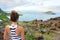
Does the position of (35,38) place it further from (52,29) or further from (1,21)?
(1,21)

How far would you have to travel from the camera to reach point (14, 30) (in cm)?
387

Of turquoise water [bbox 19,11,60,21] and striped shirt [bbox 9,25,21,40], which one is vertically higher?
turquoise water [bbox 19,11,60,21]

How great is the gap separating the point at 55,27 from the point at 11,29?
2.61 meters

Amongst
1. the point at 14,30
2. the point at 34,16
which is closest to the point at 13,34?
the point at 14,30

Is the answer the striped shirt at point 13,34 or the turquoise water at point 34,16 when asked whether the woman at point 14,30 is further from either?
the turquoise water at point 34,16

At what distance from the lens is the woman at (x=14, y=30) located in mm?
3852

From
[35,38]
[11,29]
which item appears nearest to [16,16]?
[11,29]

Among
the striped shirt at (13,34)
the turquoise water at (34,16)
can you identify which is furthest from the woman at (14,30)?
the turquoise water at (34,16)

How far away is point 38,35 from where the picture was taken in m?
6.27

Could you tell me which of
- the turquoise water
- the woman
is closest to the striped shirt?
the woman

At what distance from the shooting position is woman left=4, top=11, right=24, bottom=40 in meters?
3.85

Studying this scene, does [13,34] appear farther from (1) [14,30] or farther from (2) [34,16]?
(2) [34,16]

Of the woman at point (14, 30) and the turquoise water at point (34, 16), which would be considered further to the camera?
the turquoise water at point (34, 16)

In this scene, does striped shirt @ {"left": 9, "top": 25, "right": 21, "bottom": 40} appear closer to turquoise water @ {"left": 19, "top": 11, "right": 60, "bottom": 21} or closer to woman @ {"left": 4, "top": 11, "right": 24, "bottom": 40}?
woman @ {"left": 4, "top": 11, "right": 24, "bottom": 40}
